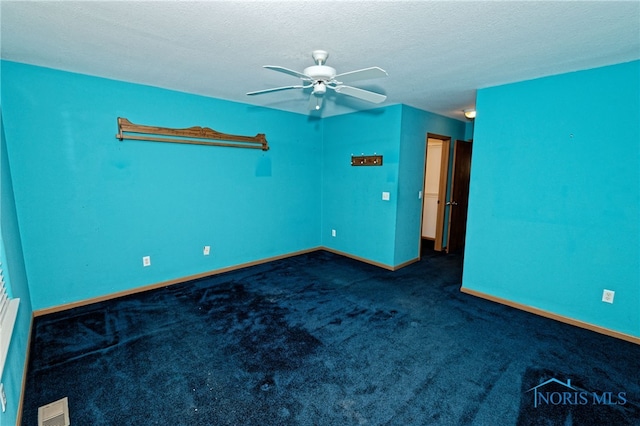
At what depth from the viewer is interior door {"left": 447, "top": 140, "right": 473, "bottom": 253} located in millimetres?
4672

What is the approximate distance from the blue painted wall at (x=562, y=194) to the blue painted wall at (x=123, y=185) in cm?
287

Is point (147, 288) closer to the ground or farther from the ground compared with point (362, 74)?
closer to the ground

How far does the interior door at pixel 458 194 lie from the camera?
4672 millimetres

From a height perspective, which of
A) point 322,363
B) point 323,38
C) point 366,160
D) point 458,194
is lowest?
point 322,363

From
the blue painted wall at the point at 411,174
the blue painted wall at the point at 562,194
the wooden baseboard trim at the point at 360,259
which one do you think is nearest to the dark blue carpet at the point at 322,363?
the blue painted wall at the point at 562,194

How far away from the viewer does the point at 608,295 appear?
8.31ft

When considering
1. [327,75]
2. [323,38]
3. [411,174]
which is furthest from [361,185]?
[323,38]

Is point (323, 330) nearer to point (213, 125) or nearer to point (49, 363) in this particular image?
point (49, 363)

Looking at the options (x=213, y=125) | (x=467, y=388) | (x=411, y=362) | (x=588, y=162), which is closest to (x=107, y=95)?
(x=213, y=125)

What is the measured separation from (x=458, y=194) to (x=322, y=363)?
3.84 meters

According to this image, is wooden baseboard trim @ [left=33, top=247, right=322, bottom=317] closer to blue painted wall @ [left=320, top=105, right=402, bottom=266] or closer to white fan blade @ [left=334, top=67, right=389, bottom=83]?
blue painted wall @ [left=320, top=105, right=402, bottom=266]

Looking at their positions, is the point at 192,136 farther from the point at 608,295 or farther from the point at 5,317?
the point at 608,295

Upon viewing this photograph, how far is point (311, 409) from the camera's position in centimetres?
175

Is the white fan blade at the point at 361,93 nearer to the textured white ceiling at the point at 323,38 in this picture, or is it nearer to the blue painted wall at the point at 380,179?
the textured white ceiling at the point at 323,38
